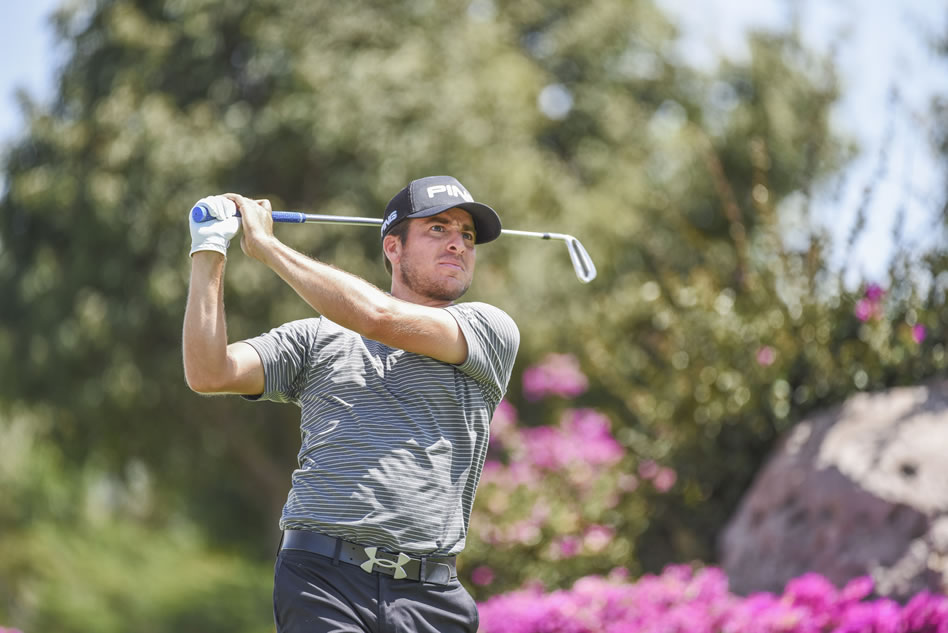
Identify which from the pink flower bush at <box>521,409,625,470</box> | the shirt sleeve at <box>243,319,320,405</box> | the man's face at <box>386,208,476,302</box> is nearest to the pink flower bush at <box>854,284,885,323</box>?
the pink flower bush at <box>521,409,625,470</box>

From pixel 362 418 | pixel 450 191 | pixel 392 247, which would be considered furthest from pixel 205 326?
pixel 450 191

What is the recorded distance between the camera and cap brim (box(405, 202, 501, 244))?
298cm

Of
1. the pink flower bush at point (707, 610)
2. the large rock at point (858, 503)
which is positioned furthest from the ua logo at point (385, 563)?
the large rock at point (858, 503)

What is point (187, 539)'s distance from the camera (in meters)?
17.5

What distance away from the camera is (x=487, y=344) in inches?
115

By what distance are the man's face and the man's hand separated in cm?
41

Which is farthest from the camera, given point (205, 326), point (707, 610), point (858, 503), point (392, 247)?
point (858, 503)

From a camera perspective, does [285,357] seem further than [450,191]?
No

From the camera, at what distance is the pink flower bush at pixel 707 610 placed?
13.5ft

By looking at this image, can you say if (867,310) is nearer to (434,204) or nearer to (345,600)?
(434,204)

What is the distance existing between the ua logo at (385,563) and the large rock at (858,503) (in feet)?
9.43

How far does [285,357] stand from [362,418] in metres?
0.26

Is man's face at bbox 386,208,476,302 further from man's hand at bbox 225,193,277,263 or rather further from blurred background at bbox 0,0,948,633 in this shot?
blurred background at bbox 0,0,948,633

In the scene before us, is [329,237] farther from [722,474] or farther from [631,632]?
[631,632]
